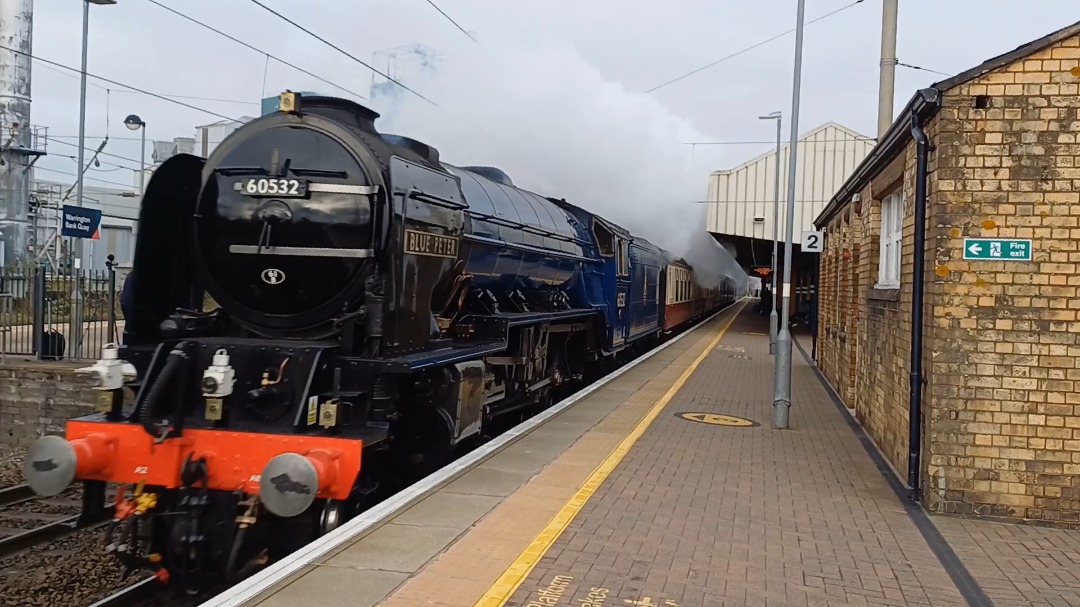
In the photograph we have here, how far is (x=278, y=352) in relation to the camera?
211 inches

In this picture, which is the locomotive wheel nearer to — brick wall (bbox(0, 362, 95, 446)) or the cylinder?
brick wall (bbox(0, 362, 95, 446))

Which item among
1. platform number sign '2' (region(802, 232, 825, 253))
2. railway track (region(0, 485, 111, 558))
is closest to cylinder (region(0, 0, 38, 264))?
railway track (region(0, 485, 111, 558))

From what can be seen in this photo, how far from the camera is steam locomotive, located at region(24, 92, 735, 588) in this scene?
A: 500 cm

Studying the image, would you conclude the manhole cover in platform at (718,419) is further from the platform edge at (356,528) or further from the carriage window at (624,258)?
the carriage window at (624,258)

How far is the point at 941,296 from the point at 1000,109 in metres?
1.38

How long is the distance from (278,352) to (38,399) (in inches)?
307

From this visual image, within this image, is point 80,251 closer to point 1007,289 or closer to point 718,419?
point 718,419

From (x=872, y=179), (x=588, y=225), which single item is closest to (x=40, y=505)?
(x=588, y=225)

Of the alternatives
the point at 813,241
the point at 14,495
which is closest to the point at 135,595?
the point at 14,495

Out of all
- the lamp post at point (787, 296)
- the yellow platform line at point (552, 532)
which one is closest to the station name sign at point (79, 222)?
the yellow platform line at point (552, 532)

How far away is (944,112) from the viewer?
585 cm

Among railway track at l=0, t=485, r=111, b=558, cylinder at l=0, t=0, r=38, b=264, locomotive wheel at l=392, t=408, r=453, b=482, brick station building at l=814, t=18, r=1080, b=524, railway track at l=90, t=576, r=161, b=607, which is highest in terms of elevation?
cylinder at l=0, t=0, r=38, b=264

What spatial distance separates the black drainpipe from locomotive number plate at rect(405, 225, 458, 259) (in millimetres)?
3585

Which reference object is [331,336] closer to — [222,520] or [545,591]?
[222,520]
